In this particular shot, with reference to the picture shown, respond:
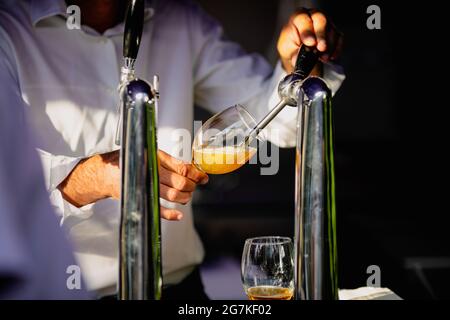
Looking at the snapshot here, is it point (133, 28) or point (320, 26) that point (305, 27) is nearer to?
point (320, 26)

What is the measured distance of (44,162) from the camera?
1990mm

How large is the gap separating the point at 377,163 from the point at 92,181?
3.45 metres

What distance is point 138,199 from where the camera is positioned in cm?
82

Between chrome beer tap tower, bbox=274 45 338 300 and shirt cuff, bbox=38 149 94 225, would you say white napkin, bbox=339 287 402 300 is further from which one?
shirt cuff, bbox=38 149 94 225

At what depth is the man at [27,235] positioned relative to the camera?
2.04m

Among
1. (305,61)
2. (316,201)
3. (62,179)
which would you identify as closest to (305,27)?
(305,61)

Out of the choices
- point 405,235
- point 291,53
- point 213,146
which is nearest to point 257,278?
point 213,146

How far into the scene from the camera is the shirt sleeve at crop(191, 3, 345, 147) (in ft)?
7.41

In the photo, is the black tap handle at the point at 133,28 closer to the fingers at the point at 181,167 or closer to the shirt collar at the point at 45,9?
the fingers at the point at 181,167

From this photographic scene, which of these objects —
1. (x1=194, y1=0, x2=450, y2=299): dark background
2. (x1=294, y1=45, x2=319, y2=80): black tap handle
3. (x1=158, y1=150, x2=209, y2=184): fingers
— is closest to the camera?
(x1=294, y1=45, x2=319, y2=80): black tap handle

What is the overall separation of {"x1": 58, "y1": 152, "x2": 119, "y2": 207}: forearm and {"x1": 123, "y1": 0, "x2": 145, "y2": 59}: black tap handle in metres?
0.43

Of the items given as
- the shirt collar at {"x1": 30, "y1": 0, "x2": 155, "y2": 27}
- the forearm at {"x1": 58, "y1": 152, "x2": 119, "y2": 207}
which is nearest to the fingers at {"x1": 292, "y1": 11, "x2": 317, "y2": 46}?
the forearm at {"x1": 58, "y1": 152, "x2": 119, "y2": 207}

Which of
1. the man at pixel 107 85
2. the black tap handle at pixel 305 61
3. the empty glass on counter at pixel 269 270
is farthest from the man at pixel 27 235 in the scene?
the black tap handle at pixel 305 61

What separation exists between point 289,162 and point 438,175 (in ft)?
3.93
